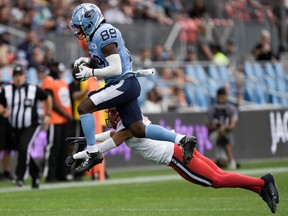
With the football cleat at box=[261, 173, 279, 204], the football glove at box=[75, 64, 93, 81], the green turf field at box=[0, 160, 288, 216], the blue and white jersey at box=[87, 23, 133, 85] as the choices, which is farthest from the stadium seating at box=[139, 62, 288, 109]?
the football cleat at box=[261, 173, 279, 204]

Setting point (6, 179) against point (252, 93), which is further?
point (252, 93)

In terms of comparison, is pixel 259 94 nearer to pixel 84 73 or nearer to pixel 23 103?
pixel 23 103

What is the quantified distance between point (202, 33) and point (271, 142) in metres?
4.95

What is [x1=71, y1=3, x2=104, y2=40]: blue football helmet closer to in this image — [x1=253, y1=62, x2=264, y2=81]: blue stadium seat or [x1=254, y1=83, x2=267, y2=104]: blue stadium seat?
[x1=254, y1=83, x2=267, y2=104]: blue stadium seat

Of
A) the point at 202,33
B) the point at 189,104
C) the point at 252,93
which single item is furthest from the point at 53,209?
the point at 202,33

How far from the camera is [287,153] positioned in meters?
25.0

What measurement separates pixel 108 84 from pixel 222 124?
10.3 meters

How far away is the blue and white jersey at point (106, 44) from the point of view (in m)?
11.5

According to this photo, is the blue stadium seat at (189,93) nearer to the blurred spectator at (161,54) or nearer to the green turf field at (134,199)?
the blurred spectator at (161,54)

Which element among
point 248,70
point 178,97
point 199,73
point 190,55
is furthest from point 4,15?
point 248,70

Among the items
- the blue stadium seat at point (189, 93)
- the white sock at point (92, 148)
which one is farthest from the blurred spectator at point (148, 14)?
the white sock at point (92, 148)

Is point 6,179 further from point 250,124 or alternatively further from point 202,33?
point 202,33

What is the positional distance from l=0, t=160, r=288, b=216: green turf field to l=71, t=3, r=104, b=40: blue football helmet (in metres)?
2.18

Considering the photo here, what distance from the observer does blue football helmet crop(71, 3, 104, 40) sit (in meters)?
11.7
